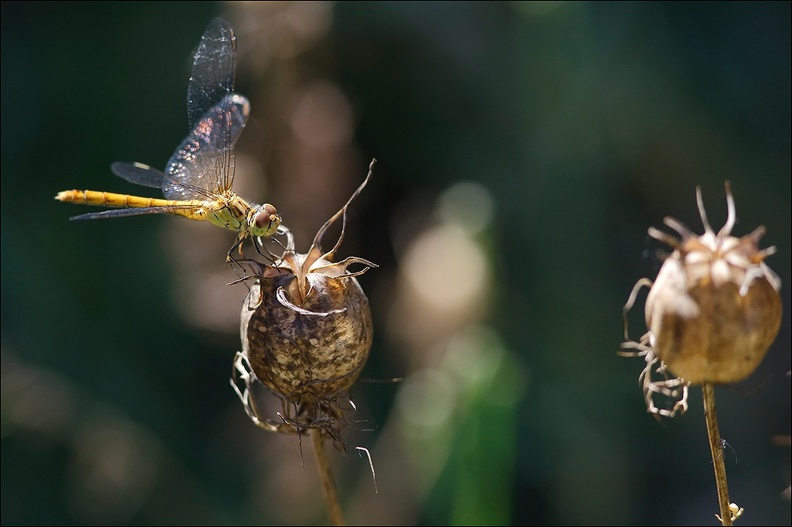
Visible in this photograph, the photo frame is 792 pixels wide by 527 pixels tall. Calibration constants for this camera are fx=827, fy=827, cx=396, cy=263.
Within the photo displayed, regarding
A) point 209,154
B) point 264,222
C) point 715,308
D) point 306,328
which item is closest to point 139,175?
point 209,154

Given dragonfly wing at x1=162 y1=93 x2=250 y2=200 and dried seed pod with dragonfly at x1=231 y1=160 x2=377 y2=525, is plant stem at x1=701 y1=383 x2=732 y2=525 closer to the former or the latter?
dried seed pod with dragonfly at x1=231 y1=160 x2=377 y2=525

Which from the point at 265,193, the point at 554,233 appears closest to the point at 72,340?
the point at 265,193

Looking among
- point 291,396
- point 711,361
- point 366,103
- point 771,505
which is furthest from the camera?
point 366,103

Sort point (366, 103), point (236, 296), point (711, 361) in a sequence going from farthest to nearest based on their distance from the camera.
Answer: point (366, 103)
point (236, 296)
point (711, 361)

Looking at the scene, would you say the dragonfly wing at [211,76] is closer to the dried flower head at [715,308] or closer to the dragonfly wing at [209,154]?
the dragonfly wing at [209,154]

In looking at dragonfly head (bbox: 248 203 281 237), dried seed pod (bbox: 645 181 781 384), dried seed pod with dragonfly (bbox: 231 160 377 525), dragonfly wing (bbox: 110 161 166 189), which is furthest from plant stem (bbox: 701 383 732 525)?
dragonfly wing (bbox: 110 161 166 189)

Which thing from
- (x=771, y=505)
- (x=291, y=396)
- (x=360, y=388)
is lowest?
(x=771, y=505)

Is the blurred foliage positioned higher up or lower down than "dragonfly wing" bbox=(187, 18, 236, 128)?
lower down

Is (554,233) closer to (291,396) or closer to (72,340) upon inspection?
(72,340)
